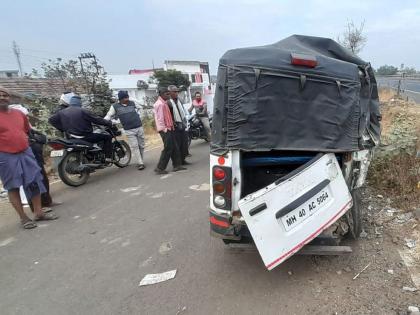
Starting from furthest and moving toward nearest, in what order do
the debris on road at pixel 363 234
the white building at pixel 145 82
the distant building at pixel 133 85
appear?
the distant building at pixel 133 85
the white building at pixel 145 82
the debris on road at pixel 363 234

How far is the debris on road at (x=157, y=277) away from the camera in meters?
2.87

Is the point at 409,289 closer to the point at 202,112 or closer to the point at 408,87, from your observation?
the point at 202,112

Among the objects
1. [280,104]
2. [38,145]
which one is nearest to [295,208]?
[280,104]

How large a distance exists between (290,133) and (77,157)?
16.3 feet

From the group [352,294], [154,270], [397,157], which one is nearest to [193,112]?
[397,157]

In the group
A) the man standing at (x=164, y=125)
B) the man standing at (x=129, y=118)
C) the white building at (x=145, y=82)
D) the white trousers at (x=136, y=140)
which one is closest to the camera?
the man standing at (x=164, y=125)

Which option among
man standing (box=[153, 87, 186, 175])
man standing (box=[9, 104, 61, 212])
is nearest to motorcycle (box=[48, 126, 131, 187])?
man standing (box=[9, 104, 61, 212])

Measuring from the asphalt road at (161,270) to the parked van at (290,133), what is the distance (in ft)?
1.31

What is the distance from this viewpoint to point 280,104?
2572 millimetres

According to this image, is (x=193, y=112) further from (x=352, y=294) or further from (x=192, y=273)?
(x=352, y=294)

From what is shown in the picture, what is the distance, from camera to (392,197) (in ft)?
13.2

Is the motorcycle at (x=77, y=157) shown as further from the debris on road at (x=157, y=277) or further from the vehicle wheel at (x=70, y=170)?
the debris on road at (x=157, y=277)

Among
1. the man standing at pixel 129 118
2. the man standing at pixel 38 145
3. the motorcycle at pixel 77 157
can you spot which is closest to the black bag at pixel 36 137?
the man standing at pixel 38 145

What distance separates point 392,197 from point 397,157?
97cm
